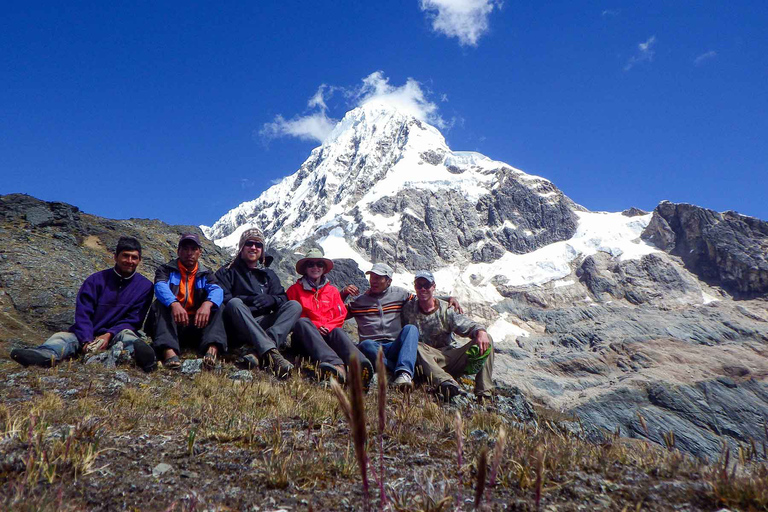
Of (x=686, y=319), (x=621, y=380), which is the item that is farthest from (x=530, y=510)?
(x=686, y=319)

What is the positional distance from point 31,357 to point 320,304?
153 inches

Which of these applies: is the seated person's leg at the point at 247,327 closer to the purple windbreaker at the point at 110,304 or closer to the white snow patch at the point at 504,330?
the purple windbreaker at the point at 110,304

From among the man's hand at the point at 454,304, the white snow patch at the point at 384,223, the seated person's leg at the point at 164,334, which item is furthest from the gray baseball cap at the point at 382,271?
the white snow patch at the point at 384,223

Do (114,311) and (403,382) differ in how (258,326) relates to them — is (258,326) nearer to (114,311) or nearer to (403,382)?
(114,311)

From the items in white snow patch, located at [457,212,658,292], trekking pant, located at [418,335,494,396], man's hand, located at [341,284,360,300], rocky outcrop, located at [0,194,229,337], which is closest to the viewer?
trekking pant, located at [418,335,494,396]

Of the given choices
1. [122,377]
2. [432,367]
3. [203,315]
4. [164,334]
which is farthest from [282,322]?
[432,367]

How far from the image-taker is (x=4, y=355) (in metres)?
6.94

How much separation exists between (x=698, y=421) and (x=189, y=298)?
70.3 metres

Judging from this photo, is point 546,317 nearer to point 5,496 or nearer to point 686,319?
point 686,319

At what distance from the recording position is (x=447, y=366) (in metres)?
7.01

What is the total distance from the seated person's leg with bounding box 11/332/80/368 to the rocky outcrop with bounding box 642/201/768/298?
7136 inches

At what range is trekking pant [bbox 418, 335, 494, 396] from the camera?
6273 mm

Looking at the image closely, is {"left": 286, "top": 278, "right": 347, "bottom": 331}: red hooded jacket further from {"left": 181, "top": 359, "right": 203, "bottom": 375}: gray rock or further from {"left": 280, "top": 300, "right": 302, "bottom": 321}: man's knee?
{"left": 181, "top": 359, "right": 203, "bottom": 375}: gray rock

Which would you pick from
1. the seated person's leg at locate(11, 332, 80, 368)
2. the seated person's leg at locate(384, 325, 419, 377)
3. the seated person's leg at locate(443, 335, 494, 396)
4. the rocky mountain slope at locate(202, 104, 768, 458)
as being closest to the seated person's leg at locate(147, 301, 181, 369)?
the seated person's leg at locate(11, 332, 80, 368)
